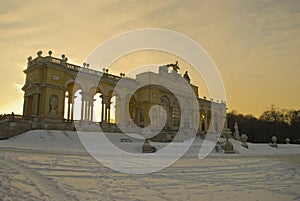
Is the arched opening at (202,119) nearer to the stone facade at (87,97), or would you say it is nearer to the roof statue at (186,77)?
the stone facade at (87,97)

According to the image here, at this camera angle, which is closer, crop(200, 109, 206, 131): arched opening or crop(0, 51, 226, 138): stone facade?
crop(0, 51, 226, 138): stone facade

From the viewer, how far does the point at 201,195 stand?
8.07 meters

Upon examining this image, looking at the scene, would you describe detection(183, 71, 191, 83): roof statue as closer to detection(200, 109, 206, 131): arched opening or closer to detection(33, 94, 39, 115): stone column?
detection(200, 109, 206, 131): arched opening

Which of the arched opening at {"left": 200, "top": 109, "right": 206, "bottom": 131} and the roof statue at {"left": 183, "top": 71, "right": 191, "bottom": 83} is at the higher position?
the roof statue at {"left": 183, "top": 71, "right": 191, "bottom": 83}

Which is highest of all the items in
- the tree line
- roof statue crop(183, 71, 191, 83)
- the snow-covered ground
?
roof statue crop(183, 71, 191, 83)

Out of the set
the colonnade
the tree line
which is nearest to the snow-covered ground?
the colonnade

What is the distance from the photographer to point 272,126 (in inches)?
3012

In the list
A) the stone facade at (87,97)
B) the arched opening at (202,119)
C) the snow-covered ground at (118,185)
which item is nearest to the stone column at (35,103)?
the stone facade at (87,97)

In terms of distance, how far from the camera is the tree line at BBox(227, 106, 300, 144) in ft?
240

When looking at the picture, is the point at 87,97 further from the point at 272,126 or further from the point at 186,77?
the point at 272,126

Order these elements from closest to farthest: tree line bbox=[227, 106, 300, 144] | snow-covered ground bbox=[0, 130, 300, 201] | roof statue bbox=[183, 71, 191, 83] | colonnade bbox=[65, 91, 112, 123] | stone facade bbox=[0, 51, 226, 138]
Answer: snow-covered ground bbox=[0, 130, 300, 201], stone facade bbox=[0, 51, 226, 138], colonnade bbox=[65, 91, 112, 123], roof statue bbox=[183, 71, 191, 83], tree line bbox=[227, 106, 300, 144]

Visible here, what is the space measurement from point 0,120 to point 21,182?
73.9 feet

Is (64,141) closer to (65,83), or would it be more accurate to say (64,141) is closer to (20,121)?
(20,121)

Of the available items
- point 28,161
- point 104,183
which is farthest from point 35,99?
point 104,183
